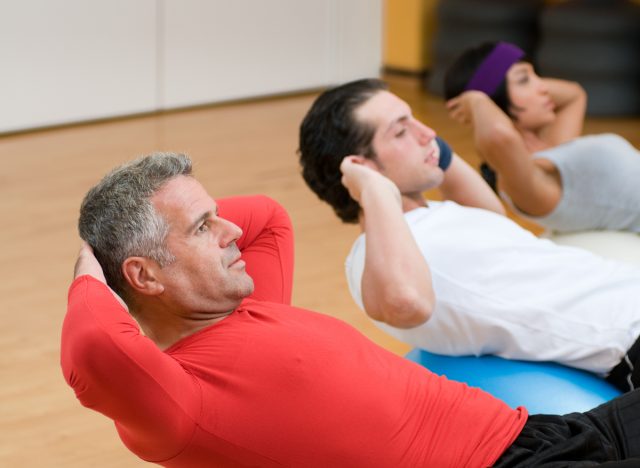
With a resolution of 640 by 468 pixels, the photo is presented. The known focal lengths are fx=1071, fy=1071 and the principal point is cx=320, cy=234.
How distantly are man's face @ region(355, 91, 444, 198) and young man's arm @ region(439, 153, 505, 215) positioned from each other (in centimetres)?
30

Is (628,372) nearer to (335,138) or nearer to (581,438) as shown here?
(581,438)

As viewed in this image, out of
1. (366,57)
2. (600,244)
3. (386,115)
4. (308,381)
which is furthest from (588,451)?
(366,57)

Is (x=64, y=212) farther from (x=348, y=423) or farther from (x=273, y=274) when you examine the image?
(x=348, y=423)

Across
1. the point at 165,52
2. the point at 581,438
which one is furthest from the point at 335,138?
the point at 165,52

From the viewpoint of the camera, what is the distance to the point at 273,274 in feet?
6.19

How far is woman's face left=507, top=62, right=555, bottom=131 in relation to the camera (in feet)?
9.43

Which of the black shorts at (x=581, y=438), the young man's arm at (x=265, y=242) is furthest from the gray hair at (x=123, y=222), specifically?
the black shorts at (x=581, y=438)

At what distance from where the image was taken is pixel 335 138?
2.21 metres

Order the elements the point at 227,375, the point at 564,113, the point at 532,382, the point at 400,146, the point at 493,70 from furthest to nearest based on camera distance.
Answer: the point at 564,113 < the point at 493,70 < the point at 400,146 < the point at 532,382 < the point at 227,375

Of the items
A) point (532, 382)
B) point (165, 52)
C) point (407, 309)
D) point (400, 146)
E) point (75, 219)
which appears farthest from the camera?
point (165, 52)

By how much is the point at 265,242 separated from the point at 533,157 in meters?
1.04

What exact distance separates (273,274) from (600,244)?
109 centimetres

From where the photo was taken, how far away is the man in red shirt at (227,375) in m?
1.43

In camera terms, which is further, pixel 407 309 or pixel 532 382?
pixel 532 382
